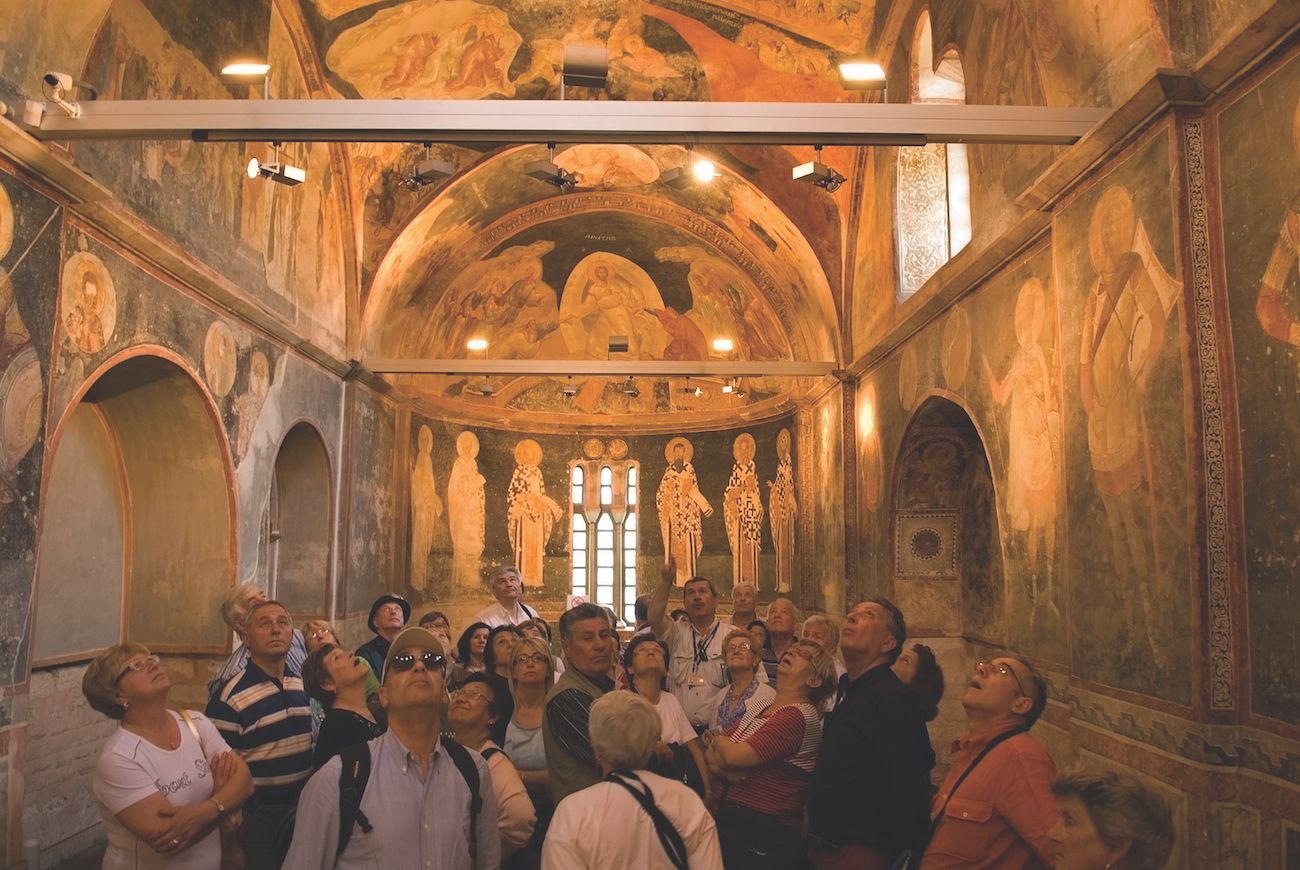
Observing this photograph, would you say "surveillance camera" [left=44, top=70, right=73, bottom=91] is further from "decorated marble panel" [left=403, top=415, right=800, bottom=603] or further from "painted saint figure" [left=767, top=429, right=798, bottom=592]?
"painted saint figure" [left=767, top=429, right=798, bottom=592]

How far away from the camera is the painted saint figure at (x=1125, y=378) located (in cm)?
693

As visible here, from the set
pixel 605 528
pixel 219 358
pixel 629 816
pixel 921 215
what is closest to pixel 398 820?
pixel 629 816

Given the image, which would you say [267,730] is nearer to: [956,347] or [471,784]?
[471,784]

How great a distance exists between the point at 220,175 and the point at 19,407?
4760 millimetres

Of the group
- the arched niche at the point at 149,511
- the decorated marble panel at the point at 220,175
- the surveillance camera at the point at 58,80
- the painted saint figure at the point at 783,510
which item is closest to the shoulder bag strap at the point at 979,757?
the surveillance camera at the point at 58,80

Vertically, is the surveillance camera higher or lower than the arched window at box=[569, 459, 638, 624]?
higher

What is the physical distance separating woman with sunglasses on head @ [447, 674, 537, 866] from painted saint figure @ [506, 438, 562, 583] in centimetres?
1847

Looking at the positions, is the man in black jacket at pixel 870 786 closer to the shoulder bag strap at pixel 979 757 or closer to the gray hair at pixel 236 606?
the shoulder bag strap at pixel 979 757

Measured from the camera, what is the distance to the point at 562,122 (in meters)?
7.51

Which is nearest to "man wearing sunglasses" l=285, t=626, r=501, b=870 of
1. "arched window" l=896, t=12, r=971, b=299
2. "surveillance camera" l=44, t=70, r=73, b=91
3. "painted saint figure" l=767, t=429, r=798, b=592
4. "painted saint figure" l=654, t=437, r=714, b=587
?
"surveillance camera" l=44, t=70, r=73, b=91

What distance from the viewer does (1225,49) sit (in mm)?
6191

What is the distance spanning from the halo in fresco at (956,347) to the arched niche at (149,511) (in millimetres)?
8148

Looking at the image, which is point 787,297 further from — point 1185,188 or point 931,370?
point 1185,188

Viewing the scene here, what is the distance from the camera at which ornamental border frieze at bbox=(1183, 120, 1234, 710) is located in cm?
623
